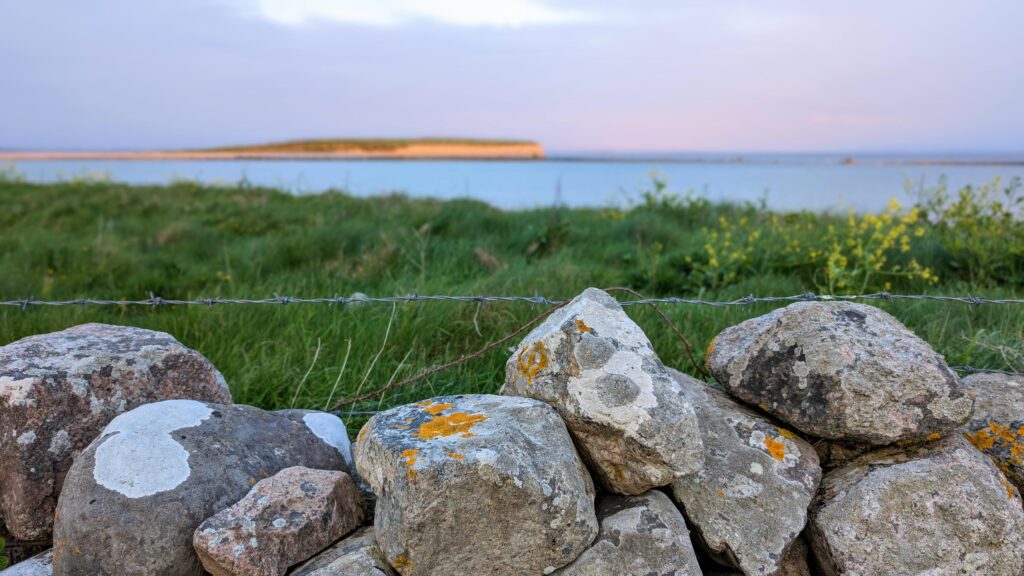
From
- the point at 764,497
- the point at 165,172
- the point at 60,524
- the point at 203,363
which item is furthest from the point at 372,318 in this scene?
the point at 165,172

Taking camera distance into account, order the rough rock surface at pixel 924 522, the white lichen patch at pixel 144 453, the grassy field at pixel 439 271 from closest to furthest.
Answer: the white lichen patch at pixel 144 453 → the rough rock surface at pixel 924 522 → the grassy field at pixel 439 271

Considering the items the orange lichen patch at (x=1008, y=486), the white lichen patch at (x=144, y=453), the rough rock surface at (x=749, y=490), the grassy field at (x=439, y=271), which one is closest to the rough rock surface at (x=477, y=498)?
the rough rock surface at (x=749, y=490)

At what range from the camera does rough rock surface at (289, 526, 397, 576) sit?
197cm

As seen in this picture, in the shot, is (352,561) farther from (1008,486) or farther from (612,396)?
(1008,486)

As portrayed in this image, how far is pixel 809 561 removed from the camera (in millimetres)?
2377

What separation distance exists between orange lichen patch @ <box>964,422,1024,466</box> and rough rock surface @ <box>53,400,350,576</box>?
2.48 m

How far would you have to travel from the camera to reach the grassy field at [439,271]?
3.44 metres

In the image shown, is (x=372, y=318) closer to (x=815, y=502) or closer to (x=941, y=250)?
(x=815, y=502)

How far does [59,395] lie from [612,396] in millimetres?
1860

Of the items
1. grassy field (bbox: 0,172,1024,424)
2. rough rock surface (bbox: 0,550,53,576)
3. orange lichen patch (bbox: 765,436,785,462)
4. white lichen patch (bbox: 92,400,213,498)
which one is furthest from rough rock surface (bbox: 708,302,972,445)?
rough rock surface (bbox: 0,550,53,576)

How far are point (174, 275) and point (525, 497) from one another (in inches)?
186

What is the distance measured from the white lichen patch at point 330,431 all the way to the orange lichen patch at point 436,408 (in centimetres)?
53

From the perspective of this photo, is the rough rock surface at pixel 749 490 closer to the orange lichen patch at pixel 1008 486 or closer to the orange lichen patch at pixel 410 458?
the orange lichen patch at pixel 1008 486

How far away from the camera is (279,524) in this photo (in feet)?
6.67
